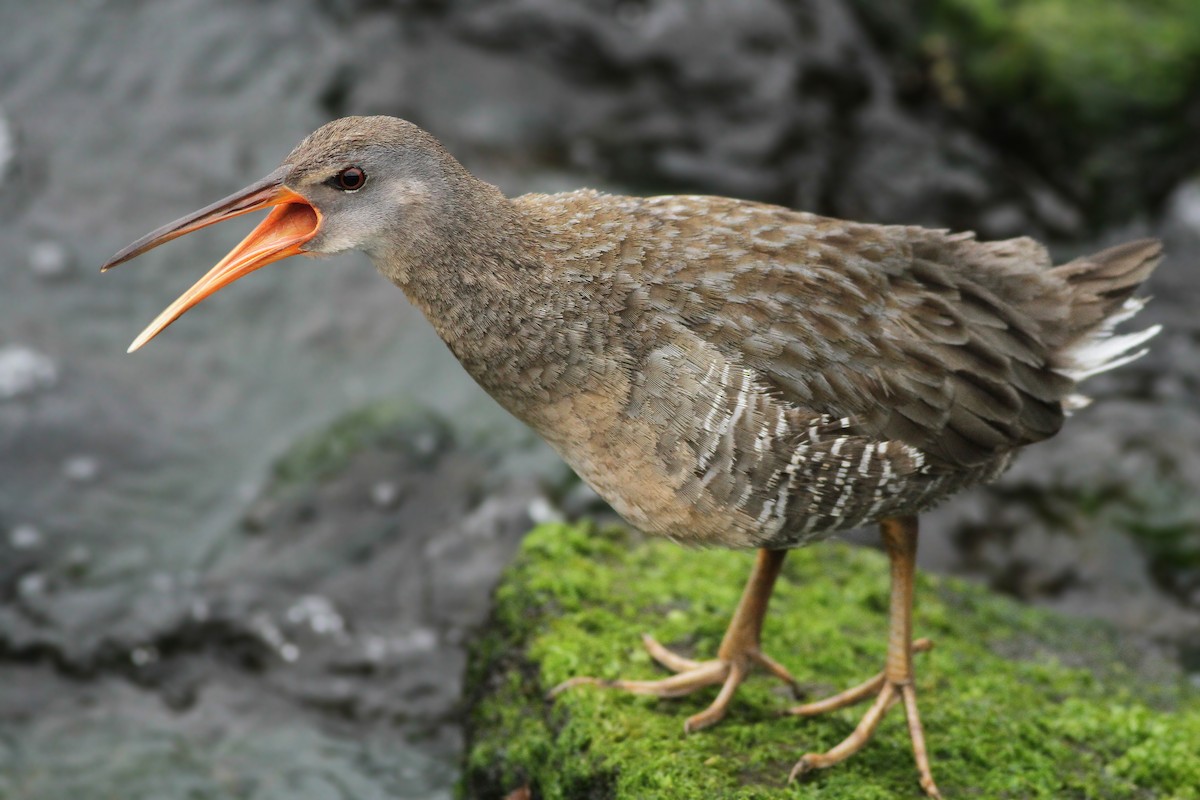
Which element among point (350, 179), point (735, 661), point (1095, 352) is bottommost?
point (735, 661)

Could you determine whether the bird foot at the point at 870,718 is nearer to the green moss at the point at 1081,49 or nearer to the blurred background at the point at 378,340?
the blurred background at the point at 378,340

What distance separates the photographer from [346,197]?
414 cm

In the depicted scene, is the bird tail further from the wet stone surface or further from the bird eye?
the wet stone surface

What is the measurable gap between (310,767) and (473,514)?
1.83m

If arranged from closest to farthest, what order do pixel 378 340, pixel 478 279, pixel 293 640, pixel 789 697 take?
pixel 478 279, pixel 789 697, pixel 293 640, pixel 378 340

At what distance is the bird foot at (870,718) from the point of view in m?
4.57

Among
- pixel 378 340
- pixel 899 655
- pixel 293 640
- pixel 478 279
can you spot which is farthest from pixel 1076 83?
pixel 478 279

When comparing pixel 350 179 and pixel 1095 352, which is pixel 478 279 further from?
pixel 1095 352

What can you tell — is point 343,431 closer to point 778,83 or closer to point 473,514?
point 473,514

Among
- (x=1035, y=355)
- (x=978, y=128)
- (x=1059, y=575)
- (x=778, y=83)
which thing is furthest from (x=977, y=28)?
(x=1035, y=355)

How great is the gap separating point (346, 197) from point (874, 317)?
1.78 m

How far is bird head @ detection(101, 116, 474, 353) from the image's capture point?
4.10 m

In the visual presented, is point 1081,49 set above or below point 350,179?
above

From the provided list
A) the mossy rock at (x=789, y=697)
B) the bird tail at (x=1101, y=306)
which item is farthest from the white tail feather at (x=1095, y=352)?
the mossy rock at (x=789, y=697)
